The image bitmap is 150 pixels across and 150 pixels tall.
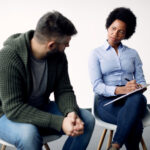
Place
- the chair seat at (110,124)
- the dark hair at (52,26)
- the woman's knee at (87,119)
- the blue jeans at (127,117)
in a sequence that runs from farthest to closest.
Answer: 1. the chair seat at (110,124)
2. the blue jeans at (127,117)
3. the woman's knee at (87,119)
4. the dark hair at (52,26)

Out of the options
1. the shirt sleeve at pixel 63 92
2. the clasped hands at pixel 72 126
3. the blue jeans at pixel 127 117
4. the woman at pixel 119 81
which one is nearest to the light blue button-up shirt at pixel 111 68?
the woman at pixel 119 81

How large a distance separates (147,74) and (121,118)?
5.33ft

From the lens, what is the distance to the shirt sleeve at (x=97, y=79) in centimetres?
173

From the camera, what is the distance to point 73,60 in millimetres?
2939

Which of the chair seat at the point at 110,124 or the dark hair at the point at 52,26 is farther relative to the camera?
the chair seat at the point at 110,124

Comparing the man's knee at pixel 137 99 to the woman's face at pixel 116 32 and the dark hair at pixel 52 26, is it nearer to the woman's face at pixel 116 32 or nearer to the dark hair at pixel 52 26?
the woman's face at pixel 116 32

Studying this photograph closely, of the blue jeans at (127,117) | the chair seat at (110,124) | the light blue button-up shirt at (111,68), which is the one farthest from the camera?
the light blue button-up shirt at (111,68)

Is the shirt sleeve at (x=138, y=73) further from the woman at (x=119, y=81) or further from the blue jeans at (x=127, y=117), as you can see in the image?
the blue jeans at (x=127, y=117)

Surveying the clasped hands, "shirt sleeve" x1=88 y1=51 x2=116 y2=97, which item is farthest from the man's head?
"shirt sleeve" x1=88 y1=51 x2=116 y2=97

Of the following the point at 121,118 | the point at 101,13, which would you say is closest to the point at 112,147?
the point at 121,118

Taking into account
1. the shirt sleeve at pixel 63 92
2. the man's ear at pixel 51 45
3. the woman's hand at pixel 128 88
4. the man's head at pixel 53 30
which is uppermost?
the man's head at pixel 53 30

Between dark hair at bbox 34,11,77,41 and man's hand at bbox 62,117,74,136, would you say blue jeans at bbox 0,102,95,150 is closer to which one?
man's hand at bbox 62,117,74,136

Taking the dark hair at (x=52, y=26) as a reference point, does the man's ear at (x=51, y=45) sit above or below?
below

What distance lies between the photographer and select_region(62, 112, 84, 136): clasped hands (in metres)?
1.23
